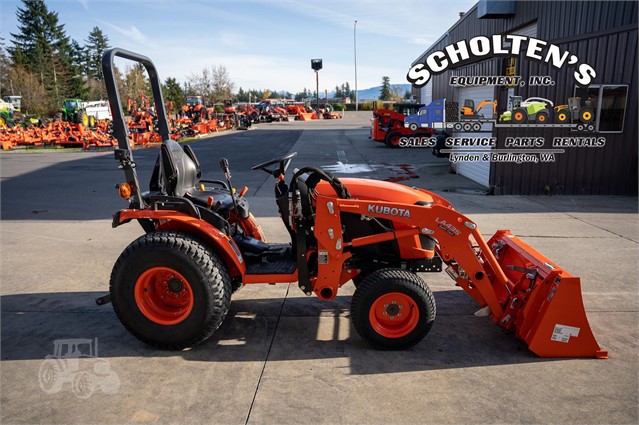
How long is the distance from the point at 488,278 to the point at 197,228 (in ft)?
7.24

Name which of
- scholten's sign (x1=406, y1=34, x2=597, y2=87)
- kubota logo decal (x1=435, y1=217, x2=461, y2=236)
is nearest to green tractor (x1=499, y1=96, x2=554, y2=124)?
scholten's sign (x1=406, y1=34, x2=597, y2=87)

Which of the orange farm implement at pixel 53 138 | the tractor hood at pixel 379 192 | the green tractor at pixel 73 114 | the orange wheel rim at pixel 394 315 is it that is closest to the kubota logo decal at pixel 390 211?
the tractor hood at pixel 379 192

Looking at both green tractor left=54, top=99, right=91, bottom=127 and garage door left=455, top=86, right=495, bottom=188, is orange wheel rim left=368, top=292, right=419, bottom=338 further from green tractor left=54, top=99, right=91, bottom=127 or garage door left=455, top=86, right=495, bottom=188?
green tractor left=54, top=99, right=91, bottom=127

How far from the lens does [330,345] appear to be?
3295mm

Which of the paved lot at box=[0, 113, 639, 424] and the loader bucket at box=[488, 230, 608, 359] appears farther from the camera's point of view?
the loader bucket at box=[488, 230, 608, 359]

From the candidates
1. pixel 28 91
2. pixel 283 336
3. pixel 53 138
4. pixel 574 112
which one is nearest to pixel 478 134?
pixel 574 112

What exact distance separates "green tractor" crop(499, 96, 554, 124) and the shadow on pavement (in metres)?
5.86

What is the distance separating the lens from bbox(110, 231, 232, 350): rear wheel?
3090mm

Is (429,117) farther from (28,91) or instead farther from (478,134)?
(28,91)

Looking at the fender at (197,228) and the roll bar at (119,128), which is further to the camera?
the fender at (197,228)

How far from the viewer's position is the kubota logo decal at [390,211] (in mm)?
3150

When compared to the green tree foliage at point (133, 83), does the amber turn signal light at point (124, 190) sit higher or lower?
lower

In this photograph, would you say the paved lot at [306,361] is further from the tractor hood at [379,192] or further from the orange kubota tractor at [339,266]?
the tractor hood at [379,192]

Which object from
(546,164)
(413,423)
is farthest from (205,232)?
(546,164)
